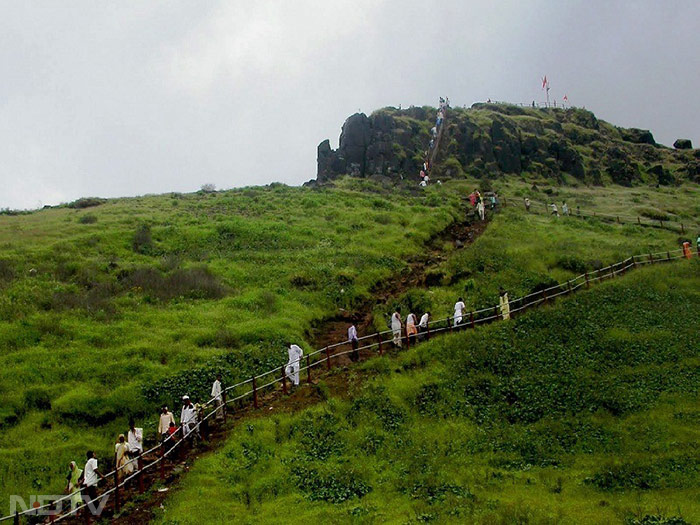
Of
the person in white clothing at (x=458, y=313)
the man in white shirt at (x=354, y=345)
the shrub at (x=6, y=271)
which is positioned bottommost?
the man in white shirt at (x=354, y=345)

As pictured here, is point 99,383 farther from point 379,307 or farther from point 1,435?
point 379,307

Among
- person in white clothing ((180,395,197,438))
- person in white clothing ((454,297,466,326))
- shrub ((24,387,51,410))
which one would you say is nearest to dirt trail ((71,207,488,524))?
person in white clothing ((180,395,197,438))

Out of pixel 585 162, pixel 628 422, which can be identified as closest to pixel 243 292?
pixel 628 422

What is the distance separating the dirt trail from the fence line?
244mm

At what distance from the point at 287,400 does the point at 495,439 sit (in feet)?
24.3

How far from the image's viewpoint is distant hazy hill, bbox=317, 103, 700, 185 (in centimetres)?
7362

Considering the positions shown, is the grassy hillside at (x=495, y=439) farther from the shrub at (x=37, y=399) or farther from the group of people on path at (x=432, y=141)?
the group of people on path at (x=432, y=141)

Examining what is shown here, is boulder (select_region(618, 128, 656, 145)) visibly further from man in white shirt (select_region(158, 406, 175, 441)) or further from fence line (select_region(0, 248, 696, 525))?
man in white shirt (select_region(158, 406, 175, 441))

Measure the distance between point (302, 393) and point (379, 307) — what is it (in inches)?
369

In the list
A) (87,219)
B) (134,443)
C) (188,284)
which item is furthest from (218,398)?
(87,219)

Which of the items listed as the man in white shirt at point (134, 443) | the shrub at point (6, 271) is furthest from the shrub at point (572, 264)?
the shrub at point (6, 271)

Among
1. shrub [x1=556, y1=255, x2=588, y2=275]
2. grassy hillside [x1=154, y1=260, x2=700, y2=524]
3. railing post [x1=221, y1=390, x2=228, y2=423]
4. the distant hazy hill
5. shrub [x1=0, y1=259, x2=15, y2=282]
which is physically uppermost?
the distant hazy hill

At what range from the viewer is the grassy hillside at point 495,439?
592 inches

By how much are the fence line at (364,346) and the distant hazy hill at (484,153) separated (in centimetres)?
3924
